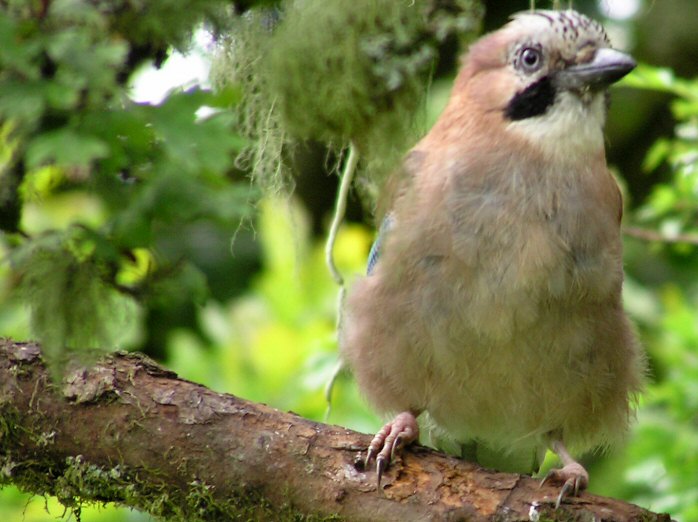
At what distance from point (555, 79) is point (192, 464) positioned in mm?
1538

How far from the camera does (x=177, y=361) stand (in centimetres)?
558

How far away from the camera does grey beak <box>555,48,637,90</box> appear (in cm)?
331

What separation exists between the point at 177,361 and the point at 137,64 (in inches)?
86.3

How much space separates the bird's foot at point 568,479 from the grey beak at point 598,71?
1.12 meters

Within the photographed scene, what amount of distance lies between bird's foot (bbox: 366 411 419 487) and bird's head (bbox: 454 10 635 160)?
0.92 m

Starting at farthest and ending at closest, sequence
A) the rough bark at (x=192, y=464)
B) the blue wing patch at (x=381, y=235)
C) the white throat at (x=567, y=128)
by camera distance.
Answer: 1. the blue wing patch at (x=381, y=235)
2. the white throat at (x=567, y=128)
3. the rough bark at (x=192, y=464)

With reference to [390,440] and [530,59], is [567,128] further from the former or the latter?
[390,440]

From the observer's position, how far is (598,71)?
10.9ft

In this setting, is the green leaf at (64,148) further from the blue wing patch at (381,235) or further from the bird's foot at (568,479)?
the bird's foot at (568,479)

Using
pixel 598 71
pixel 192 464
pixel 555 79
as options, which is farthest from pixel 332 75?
pixel 192 464

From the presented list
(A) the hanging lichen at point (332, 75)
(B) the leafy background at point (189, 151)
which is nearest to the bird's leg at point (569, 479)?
(B) the leafy background at point (189, 151)

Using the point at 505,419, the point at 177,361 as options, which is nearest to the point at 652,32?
the point at 177,361

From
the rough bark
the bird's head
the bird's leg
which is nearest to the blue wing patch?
the bird's head

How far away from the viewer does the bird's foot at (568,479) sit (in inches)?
124
